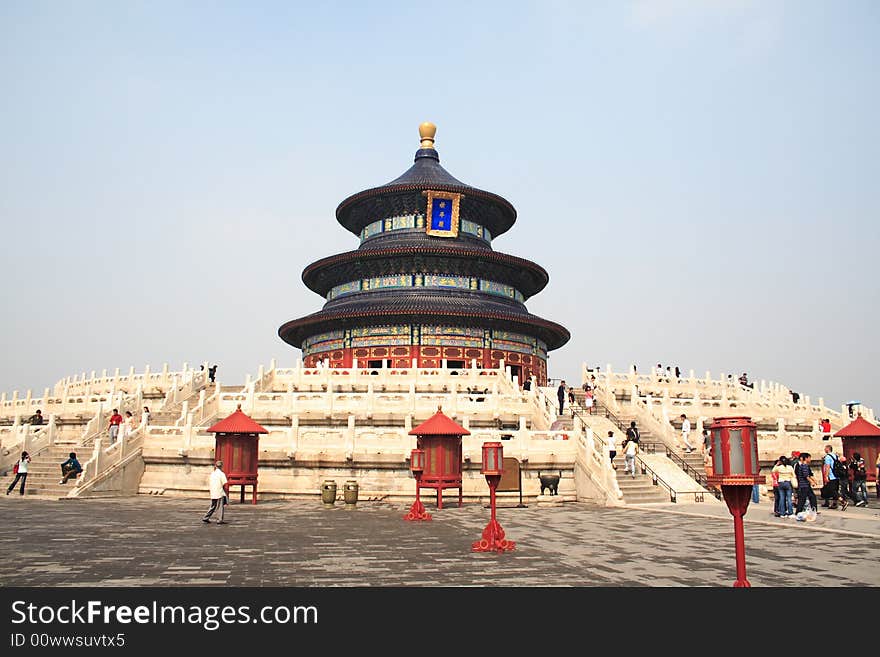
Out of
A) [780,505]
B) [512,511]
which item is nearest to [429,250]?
[512,511]

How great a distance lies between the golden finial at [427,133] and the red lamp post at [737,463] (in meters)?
49.3

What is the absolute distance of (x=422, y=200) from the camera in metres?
48.3

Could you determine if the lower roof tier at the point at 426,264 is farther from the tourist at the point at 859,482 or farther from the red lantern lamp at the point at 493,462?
the red lantern lamp at the point at 493,462

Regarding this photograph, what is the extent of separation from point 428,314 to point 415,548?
29515mm

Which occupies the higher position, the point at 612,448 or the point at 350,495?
the point at 612,448

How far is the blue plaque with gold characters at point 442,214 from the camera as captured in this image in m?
47.2

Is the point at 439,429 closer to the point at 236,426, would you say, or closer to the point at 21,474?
the point at 236,426

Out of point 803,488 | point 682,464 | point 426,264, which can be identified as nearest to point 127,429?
point 682,464

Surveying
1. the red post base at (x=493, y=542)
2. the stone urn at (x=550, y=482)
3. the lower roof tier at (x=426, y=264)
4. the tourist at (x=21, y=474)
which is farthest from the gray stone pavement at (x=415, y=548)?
the lower roof tier at (x=426, y=264)

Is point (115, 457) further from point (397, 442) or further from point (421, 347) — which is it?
point (421, 347)

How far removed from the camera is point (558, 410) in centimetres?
2648

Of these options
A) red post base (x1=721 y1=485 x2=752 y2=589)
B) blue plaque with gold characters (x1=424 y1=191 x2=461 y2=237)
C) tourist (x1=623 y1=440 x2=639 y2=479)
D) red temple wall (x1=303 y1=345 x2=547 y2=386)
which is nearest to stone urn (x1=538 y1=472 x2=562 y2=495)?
tourist (x1=623 y1=440 x2=639 y2=479)

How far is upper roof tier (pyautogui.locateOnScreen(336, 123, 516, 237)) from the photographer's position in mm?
47938
